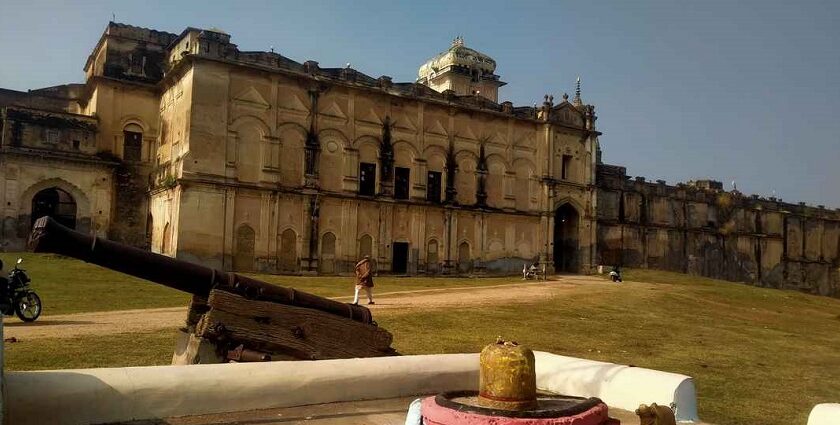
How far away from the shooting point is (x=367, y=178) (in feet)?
94.1

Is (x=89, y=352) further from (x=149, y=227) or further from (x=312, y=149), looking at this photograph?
(x=149, y=227)

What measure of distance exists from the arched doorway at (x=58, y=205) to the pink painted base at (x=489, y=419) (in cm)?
2727

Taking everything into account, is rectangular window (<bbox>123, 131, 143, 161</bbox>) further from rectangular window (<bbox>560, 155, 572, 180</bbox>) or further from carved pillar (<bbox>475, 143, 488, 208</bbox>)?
rectangular window (<bbox>560, 155, 572, 180</bbox>)

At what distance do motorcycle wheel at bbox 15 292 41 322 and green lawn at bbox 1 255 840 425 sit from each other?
2745 mm

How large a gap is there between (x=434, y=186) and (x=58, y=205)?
53.4 ft

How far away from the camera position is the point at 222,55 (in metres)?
24.8

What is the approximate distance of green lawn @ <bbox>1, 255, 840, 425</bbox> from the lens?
8.11 meters

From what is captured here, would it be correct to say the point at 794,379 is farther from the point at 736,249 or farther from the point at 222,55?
the point at 736,249

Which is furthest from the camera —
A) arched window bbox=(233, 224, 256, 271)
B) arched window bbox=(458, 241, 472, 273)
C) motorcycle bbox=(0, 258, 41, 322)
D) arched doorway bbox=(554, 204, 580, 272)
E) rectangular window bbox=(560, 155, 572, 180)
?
arched doorway bbox=(554, 204, 580, 272)

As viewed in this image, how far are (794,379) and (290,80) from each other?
21718mm

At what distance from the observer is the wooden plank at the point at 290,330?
6418 mm

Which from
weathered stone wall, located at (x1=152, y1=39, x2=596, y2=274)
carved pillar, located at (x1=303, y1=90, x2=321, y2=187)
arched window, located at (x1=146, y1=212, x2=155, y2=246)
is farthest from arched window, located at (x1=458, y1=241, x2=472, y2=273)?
arched window, located at (x1=146, y1=212, x2=155, y2=246)

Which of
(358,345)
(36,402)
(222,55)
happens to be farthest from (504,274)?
(36,402)

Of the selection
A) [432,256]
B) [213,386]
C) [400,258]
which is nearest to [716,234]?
[432,256]
